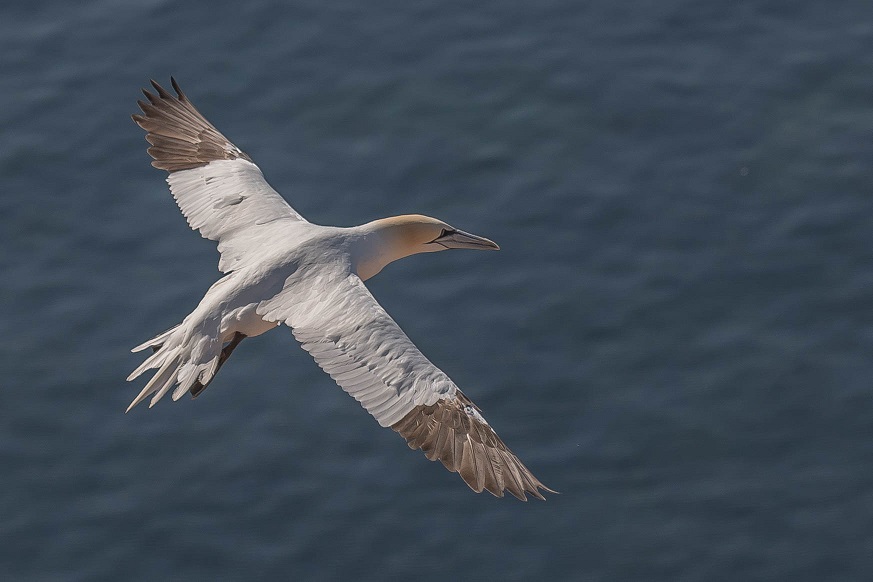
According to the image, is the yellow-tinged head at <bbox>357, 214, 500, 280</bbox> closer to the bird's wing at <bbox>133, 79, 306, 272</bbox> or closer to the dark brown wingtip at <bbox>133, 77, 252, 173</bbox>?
the bird's wing at <bbox>133, 79, 306, 272</bbox>

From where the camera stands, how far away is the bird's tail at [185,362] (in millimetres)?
12961

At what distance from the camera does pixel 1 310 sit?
20.3 metres

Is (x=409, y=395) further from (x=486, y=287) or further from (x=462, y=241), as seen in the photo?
(x=486, y=287)

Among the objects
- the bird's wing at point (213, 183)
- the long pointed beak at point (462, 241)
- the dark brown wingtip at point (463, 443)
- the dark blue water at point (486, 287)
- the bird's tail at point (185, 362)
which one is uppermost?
the bird's wing at point (213, 183)

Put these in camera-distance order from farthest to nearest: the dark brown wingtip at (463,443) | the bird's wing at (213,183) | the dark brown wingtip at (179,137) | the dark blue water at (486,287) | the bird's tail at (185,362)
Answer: the dark blue water at (486,287), the dark brown wingtip at (179,137), the bird's wing at (213,183), the bird's tail at (185,362), the dark brown wingtip at (463,443)

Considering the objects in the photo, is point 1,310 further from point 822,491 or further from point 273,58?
point 822,491

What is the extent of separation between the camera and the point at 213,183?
49.9 feet

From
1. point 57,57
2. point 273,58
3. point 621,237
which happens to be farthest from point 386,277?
point 57,57

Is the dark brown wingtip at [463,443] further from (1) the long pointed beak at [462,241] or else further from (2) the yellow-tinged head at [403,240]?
(1) the long pointed beak at [462,241]

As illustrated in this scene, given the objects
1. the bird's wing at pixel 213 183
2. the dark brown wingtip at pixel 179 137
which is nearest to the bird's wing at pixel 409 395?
the bird's wing at pixel 213 183

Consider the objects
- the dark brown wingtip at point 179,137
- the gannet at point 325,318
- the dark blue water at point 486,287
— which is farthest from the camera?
the dark blue water at point 486,287

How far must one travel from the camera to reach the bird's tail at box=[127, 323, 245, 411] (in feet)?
42.5

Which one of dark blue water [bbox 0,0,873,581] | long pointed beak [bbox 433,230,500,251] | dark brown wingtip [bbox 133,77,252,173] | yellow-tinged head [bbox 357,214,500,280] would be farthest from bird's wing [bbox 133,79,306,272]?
dark blue water [bbox 0,0,873,581]

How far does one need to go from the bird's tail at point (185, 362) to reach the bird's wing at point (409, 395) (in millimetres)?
679
